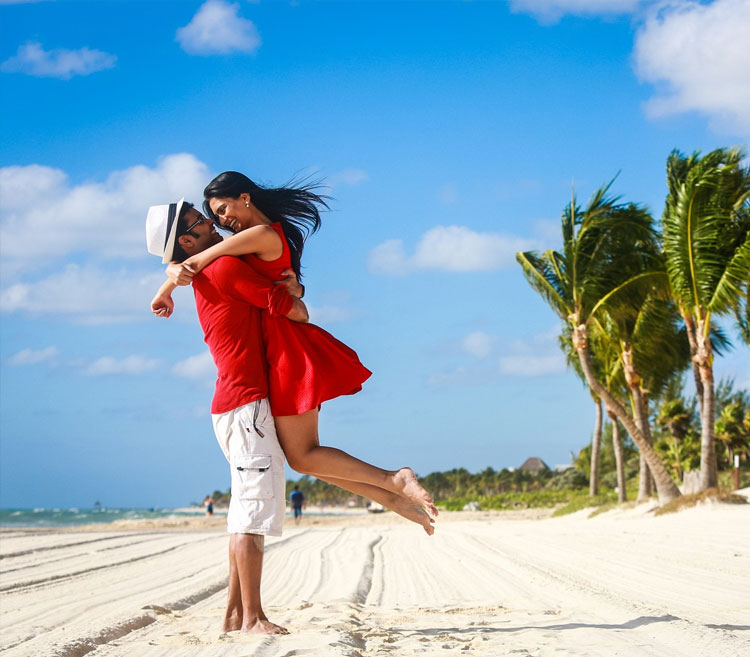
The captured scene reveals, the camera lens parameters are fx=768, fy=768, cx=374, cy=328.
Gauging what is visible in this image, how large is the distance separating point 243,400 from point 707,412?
14.7 m

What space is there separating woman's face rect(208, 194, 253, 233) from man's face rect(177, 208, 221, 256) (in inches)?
4.0

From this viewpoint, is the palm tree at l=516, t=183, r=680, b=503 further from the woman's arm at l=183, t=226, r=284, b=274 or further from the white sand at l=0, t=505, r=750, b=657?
the woman's arm at l=183, t=226, r=284, b=274

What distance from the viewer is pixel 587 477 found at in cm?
4975

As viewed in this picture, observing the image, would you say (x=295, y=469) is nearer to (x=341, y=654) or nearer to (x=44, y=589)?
(x=341, y=654)

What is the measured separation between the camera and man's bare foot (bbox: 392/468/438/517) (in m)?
3.54

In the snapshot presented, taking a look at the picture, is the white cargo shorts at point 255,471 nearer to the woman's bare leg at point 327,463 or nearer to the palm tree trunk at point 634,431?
the woman's bare leg at point 327,463

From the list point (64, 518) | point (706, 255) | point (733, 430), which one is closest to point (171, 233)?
point (706, 255)

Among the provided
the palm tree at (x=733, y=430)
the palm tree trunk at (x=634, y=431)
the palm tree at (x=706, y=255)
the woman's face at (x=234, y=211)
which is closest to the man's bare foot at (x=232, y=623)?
the woman's face at (x=234, y=211)

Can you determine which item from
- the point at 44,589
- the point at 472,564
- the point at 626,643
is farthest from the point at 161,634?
the point at 472,564

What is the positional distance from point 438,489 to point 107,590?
5984 cm

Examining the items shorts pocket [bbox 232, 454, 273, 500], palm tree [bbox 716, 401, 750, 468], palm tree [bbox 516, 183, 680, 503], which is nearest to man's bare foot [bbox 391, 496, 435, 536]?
shorts pocket [bbox 232, 454, 273, 500]

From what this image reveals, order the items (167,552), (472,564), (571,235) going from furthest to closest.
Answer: (571,235) → (167,552) → (472,564)

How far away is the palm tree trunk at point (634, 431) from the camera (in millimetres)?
17266

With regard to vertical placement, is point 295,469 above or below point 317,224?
below
